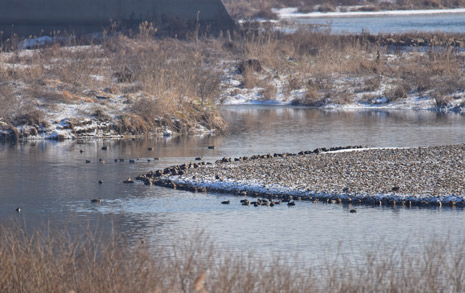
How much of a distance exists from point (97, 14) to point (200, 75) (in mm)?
18487

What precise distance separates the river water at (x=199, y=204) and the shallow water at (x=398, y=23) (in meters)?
32.8

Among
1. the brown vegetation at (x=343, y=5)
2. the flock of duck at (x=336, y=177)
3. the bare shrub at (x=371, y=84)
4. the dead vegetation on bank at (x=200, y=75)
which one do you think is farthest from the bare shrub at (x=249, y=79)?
the brown vegetation at (x=343, y=5)

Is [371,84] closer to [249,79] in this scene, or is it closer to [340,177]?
[249,79]

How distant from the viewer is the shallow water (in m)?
59.1

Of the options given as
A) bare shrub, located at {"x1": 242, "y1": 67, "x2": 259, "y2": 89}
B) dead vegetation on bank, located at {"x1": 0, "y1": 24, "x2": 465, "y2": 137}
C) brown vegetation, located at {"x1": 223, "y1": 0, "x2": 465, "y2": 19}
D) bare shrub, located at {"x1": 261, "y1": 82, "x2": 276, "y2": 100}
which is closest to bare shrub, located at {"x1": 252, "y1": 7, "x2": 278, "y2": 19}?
brown vegetation, located at {"x1": 223, "y1": 0, "x2": 465, "y2": 19}

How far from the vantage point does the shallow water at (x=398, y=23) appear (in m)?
59.1

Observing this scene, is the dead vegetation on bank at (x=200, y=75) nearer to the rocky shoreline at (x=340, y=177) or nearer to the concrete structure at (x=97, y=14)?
the concrete structure at (x=97, y=14)

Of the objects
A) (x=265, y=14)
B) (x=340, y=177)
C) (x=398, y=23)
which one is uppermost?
(x=265, y=14)

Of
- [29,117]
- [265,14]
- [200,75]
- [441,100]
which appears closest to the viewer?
[29,117]

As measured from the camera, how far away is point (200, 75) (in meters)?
32.0

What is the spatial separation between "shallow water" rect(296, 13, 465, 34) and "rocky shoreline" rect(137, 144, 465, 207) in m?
37.0

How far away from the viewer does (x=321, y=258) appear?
11414 mm

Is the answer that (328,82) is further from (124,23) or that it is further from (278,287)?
(278,287)

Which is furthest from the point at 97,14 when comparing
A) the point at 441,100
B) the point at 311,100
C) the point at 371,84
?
the point at 441,100
